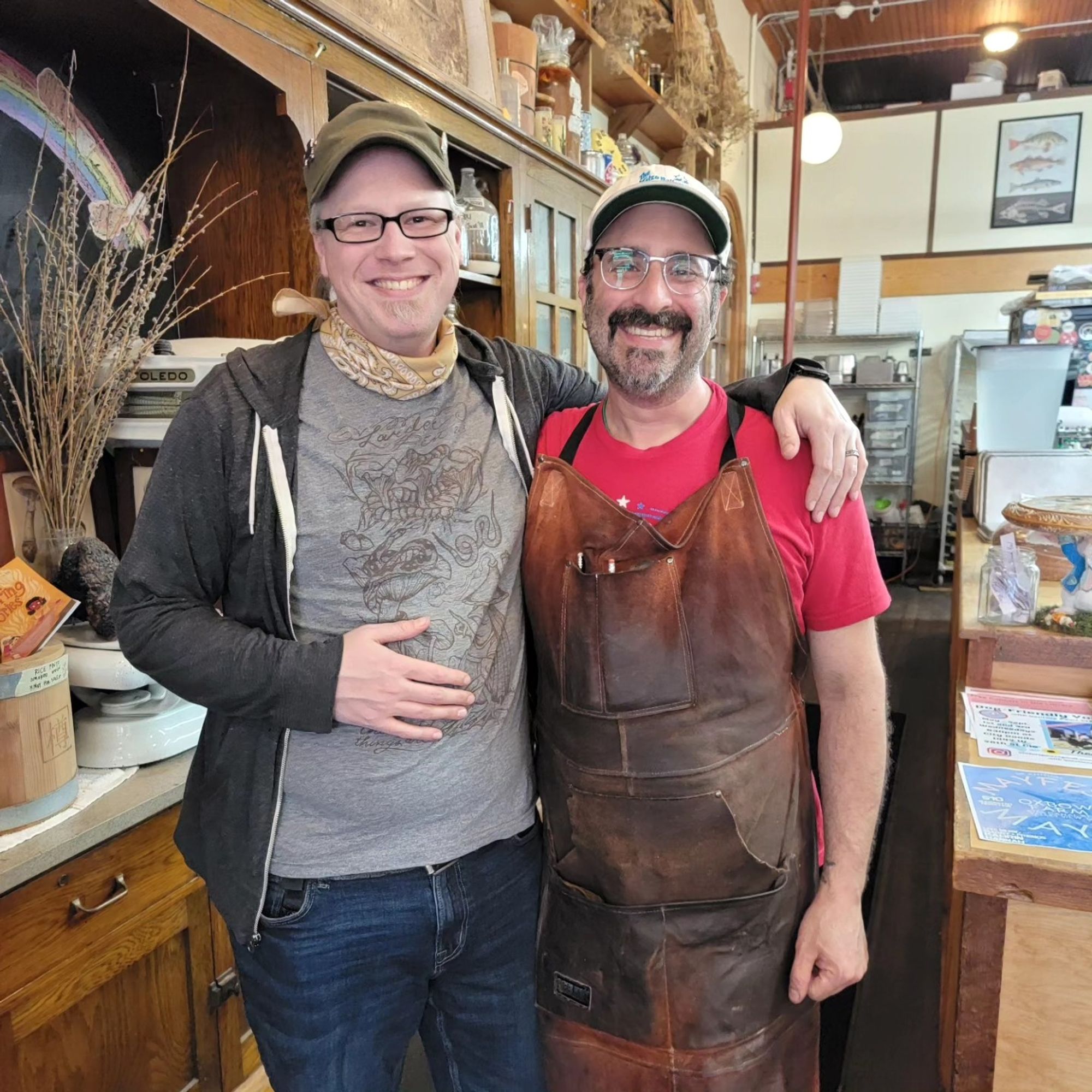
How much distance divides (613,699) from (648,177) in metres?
0.73

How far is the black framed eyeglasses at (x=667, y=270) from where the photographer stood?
3.99 feet

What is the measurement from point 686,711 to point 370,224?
0.78m

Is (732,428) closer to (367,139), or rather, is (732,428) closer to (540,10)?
(367,139)

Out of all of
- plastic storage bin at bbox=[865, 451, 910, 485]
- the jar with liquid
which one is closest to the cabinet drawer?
the jar with liquid

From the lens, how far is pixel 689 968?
3.65 ft

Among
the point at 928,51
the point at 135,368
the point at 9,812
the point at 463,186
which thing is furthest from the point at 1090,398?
the point at 928,51

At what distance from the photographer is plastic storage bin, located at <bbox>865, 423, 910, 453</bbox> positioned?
6809 millimetres

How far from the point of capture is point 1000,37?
6.36 metres

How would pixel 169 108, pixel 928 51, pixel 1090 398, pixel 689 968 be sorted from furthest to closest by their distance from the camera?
pixel 928 51 < pixel 1090 398 < pixel 169 108 < pixel 689 968

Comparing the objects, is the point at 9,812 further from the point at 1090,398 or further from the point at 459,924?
the point at 1090,398

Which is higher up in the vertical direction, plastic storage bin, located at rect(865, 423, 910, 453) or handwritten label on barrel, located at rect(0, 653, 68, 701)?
plastic storage bin, located at rect(865, 423, 910, 453)

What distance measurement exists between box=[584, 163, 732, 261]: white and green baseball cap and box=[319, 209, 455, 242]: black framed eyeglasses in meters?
0.27

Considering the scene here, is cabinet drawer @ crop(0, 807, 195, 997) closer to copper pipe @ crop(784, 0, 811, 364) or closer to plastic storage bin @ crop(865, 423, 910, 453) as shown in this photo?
copper pipe @ crop(784, 0, 811, 364)

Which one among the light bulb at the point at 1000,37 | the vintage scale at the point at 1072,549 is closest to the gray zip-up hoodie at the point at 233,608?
the vintage scale at the point at 1072,549
